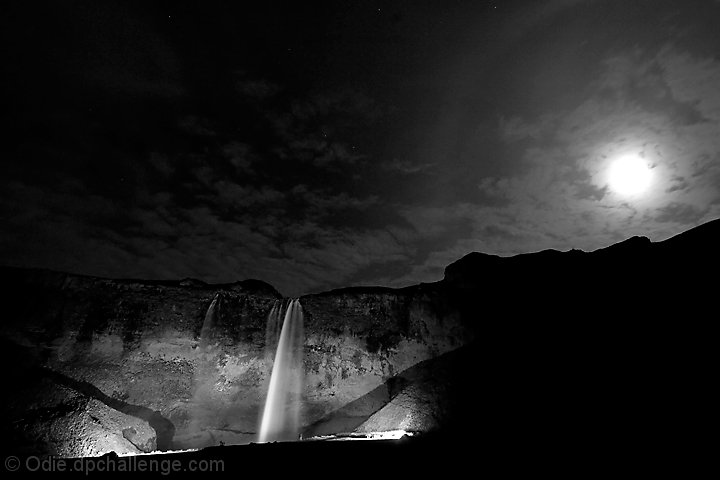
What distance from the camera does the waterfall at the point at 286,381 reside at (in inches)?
682

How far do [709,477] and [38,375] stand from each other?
820 inches

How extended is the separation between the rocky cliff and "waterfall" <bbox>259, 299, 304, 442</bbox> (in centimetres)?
50

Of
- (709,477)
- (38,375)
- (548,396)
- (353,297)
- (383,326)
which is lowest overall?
(709,477)

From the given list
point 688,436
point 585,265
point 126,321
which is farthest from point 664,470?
point 126,321

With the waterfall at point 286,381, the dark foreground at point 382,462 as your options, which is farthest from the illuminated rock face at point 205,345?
the dark foreground at point 382,462

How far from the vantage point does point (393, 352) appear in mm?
17719

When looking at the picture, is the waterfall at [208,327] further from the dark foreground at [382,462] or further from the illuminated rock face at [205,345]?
the dark foreground at [382,462]

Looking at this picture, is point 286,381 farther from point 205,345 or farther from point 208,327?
point 208,327

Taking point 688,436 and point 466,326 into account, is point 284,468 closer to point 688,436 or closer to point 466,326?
point 688,436

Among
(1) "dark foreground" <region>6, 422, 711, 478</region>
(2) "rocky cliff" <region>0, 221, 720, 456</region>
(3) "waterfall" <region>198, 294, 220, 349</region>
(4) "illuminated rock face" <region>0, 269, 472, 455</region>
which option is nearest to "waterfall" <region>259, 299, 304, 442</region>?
(4) "illuminated rock face" <region>0, 269, 472, 455</region>

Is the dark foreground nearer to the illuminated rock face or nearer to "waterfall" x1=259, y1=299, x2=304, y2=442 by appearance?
the illuminated rock face

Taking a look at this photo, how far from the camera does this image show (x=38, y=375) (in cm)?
1360

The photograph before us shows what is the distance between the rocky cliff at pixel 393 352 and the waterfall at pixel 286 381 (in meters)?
0.50

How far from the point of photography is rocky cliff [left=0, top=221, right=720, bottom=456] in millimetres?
10906
